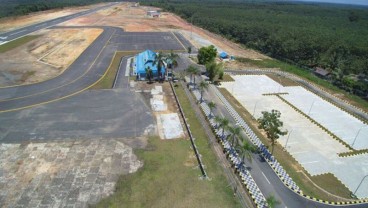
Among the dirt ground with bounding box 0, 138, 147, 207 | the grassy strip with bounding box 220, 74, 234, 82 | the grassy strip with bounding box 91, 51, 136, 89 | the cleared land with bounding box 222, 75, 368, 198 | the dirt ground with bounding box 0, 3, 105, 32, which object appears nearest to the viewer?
the dirt ground with bounding box 0, 138, 147, 207

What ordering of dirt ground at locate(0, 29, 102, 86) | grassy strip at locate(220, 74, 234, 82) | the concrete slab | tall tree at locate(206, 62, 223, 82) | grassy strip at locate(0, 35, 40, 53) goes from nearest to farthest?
1. the concrete slab
2. dirt ground at locate(0, 29, 102, 86)
3. tall tree at locate(206, 62, 223, 82)
4. grassy strip at locate(220, 74, 234, 82)
5. grassy strip at locate(0, 35, 40, 53)

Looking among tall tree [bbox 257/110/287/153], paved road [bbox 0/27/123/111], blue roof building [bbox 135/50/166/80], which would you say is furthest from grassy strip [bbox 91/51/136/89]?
tall tree [bbox 257/110/287/153]

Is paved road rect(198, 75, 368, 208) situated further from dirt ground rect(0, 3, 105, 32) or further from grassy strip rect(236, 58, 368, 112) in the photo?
dirt ground rect(0, 3, 105, 32)

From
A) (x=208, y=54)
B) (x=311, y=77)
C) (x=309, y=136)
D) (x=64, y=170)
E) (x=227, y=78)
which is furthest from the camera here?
(x=311, y=77)

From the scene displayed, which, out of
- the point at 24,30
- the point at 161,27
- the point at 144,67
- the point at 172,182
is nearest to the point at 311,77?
the point at 144,67

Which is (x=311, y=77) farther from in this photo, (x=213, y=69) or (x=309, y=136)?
(x=309, y=136)

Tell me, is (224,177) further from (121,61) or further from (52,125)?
(121,61)

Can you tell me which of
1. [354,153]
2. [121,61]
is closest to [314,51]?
[354,153]
